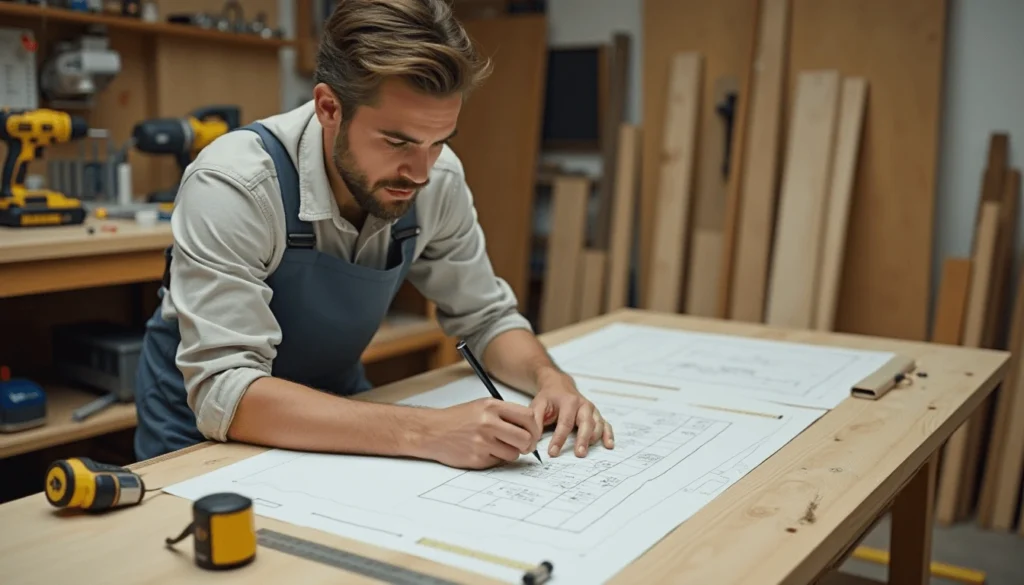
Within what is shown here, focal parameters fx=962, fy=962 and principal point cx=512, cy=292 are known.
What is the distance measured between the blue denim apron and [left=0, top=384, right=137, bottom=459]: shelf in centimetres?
67

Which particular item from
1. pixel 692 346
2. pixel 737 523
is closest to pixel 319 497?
pixel 737 523

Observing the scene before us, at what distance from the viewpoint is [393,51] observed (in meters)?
1.34

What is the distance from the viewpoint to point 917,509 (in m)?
1.88

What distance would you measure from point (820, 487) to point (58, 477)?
35.1 inches

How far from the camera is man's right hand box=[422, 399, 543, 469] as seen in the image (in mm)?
1222

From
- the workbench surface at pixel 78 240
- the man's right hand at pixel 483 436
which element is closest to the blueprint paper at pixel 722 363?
the man's right hand at pixel 483 436

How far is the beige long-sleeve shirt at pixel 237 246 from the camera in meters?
1.33

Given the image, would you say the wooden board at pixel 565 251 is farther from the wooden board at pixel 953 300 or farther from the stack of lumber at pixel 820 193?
the wooden board at pixel 953 300

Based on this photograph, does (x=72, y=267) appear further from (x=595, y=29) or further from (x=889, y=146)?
(x=889, y=146)

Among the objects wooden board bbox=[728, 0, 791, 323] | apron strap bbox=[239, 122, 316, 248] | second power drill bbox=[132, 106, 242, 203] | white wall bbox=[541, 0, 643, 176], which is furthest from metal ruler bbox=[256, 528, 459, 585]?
white wall bbox=[541, 0, 643, 176]

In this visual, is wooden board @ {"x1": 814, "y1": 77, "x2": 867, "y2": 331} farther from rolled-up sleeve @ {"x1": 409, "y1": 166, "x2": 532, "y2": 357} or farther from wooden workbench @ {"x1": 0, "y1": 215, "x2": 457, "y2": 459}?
wooden workbench @ {"x1": 0, "y1": 215, "x2": 457, "y2": 459}

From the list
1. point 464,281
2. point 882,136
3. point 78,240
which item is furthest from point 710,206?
point 78,240

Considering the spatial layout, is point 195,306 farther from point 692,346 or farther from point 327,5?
point 327,5

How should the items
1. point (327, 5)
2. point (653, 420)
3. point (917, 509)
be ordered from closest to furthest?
point (653, 420) < point (917, 509) < point (327, 5)
